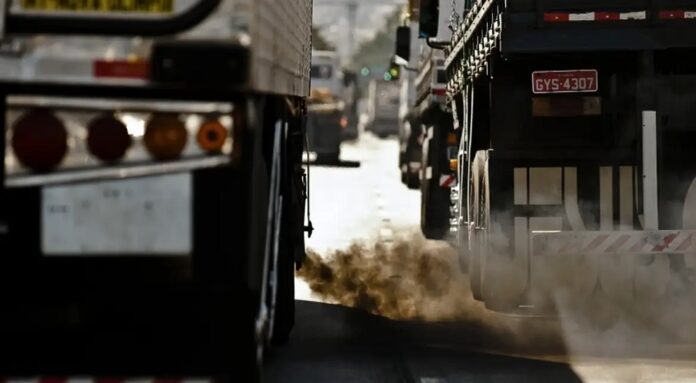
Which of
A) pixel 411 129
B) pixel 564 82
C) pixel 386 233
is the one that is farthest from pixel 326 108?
pixel 564 82

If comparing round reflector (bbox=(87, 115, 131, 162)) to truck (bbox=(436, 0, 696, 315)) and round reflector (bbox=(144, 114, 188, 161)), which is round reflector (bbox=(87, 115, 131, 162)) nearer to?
round reflector (bbox=(144, 114, 188, 161))

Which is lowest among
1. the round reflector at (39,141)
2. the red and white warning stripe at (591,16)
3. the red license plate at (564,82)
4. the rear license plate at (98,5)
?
the round reflector at (39,141)

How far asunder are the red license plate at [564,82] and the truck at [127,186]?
20.4 ft

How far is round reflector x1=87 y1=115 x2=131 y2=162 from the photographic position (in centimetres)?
655

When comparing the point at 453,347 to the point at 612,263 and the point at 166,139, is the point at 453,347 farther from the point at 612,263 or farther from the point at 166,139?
the point at 166,139

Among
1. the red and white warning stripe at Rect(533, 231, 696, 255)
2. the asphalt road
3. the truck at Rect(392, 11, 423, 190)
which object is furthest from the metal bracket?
the truck at Rect(392, 11, 423, 190)

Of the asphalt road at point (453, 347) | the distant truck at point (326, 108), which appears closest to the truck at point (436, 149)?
the asphalt road at point (453, 347)

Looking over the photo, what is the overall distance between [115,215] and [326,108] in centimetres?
4187

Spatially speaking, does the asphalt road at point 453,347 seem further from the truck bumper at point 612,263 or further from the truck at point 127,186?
the truck at point 127,186

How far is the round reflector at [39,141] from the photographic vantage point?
6.54 metres

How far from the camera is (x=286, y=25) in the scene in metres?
9.10

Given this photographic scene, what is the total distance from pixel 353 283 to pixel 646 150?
16.7 feet

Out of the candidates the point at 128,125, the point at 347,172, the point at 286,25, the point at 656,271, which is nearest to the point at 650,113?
the point at 656,271

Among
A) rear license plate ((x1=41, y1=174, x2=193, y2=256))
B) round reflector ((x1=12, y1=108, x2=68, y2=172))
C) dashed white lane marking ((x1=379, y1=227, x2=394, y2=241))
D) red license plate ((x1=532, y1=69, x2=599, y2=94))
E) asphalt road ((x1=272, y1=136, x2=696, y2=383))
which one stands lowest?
asphalt road ((x1=272, y1=136, x2=696, y2=383))
